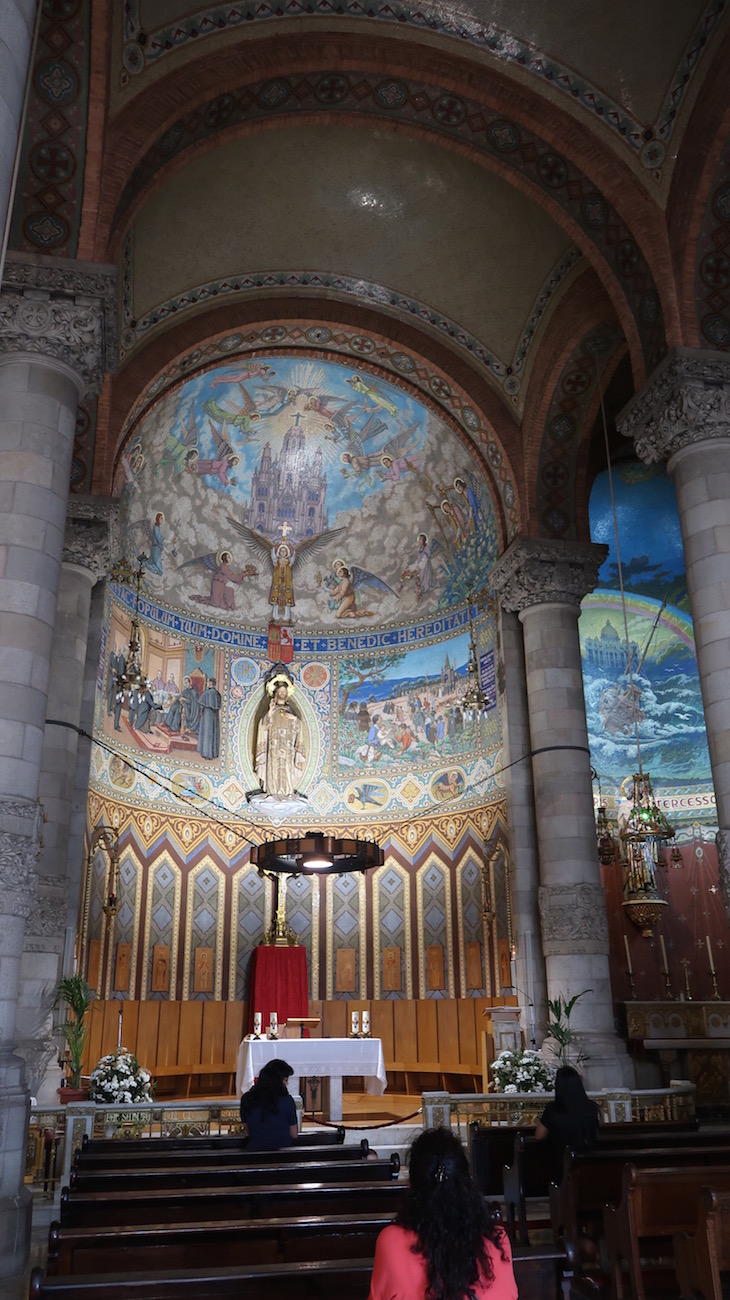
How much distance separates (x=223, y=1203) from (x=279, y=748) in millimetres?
15886

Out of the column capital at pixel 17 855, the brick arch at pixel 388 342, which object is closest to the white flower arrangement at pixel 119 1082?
the column capital at pixel 17 855

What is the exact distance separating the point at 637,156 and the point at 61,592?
10.4 metres

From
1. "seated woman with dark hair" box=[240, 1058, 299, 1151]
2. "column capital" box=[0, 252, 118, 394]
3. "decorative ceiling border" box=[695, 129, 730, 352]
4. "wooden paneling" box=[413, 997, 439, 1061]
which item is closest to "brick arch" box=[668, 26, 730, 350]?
"decorative ceiling border" box=[695, 129, 730, 352]

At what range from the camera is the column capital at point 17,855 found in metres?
9.03

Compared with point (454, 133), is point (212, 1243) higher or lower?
lower

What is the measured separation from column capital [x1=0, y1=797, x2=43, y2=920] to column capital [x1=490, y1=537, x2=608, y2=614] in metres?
11.0

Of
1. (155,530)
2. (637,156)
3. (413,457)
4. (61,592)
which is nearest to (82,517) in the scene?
(61,592)

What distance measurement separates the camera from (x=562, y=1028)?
49.5 feet

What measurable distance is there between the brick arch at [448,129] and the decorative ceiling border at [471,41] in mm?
291

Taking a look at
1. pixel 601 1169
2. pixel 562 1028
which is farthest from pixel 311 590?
pixel 601 1169

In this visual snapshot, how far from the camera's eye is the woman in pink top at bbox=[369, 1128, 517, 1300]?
11.3 ft

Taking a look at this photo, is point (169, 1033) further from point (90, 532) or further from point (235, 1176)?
point (235, 1176)

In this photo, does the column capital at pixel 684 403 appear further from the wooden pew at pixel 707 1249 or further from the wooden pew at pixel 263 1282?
the wooden pew at pixel 263 1282

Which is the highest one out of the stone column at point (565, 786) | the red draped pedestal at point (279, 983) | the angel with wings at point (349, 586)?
the angel with wings at point (349, 586)
